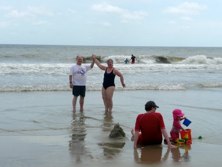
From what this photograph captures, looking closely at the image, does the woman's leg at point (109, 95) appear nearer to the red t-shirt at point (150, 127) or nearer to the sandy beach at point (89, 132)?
the sandy beach at point (89, 132)

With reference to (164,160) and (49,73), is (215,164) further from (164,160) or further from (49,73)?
(49,73)

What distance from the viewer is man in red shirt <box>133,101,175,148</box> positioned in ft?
23.7

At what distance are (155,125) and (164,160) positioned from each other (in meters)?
0.94

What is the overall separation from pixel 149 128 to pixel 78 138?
62.6 inches

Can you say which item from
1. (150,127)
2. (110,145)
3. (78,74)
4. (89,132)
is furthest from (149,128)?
(78,74)

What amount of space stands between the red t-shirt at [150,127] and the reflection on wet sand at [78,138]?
3.57 ft

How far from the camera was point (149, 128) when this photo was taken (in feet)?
24.0

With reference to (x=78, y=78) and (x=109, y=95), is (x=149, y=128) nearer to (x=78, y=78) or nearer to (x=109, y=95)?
(x=109, y=95)

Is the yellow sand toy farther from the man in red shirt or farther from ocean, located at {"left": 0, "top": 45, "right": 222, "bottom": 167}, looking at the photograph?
the man in red shirt

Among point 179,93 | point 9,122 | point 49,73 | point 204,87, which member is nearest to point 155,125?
point 9,122

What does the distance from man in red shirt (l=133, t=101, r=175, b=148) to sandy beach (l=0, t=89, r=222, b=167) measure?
202 mm

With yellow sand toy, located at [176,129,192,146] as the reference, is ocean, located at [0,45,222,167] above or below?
below

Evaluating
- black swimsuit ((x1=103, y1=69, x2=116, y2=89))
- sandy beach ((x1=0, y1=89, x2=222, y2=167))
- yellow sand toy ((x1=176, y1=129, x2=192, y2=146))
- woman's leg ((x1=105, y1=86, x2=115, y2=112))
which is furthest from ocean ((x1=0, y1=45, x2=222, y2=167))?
black swimsuit ((x1=103, y1=69, x2=116, y2=89))

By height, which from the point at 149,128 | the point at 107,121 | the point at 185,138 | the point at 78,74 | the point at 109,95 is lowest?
the point at 107,121
